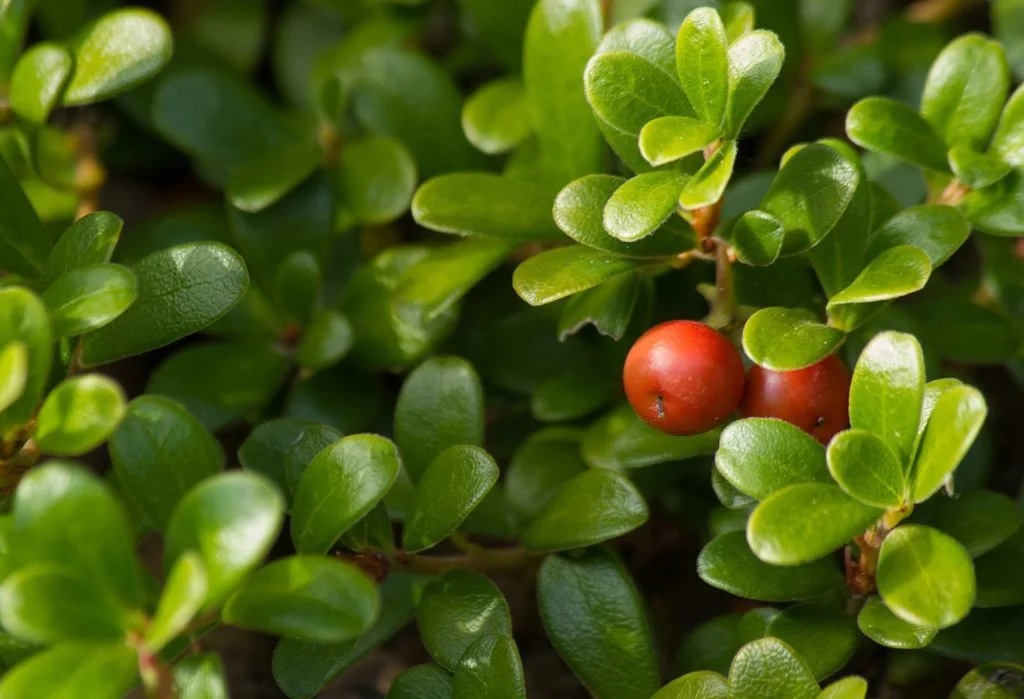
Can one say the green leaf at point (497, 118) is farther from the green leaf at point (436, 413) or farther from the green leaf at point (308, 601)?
the green leaf at point (308, 601)

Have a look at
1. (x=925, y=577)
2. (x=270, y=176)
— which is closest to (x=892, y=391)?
(x=925, y=577)

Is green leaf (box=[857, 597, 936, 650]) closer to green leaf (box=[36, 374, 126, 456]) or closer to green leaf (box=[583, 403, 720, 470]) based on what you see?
green leaf (box=[583, 403, 720, 470])

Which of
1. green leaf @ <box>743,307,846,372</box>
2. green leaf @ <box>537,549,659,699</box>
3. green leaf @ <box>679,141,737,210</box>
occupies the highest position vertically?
green leaf @ <box>679,141,737,210</box>

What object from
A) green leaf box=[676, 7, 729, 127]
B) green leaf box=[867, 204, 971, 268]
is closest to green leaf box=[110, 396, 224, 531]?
green leaf box=[676, 7, 729, 127]

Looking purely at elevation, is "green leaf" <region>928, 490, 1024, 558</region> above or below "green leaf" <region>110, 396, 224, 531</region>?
below

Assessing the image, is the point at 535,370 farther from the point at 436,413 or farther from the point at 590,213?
the point at 590,213

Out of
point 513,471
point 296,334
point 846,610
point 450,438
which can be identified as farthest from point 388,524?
point 846,610

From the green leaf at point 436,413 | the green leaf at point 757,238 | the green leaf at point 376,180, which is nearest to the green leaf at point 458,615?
the green leaf at point 436,413
